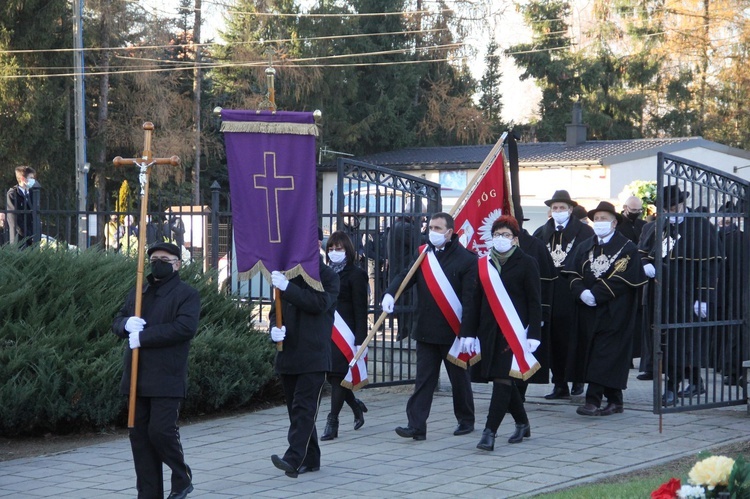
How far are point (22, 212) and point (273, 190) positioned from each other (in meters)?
5.14

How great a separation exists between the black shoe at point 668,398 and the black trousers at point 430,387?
6.18 feet

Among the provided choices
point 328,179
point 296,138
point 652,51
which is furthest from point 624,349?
point 652,51

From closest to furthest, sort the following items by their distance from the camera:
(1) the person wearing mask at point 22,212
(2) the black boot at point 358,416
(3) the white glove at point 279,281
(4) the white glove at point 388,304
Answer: (3) the white glove at point 279,281 → (4) the white glove at point 388,304 → (2) the black boot at point 358,416 → (1) the person wearing mask at point 22,212

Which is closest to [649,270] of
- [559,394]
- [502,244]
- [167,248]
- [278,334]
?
[559,394]

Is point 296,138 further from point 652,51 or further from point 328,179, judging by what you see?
point 652,51

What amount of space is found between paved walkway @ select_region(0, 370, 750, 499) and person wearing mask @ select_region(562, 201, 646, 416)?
335mm

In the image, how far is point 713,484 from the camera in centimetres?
488

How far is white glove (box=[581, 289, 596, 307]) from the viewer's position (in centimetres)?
1043

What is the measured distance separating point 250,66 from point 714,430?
1299 inches

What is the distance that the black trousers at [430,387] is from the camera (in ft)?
30.3

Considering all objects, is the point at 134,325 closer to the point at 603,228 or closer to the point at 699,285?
the point at 603,228

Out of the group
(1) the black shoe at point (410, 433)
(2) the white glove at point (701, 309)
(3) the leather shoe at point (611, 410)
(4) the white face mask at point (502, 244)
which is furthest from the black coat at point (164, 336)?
(2) the white glove at point (701, 309)

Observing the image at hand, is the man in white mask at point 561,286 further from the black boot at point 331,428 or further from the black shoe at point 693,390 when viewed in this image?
the black boot at point 331,428

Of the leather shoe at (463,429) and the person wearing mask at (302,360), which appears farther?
the leather shoe at (463,429)
